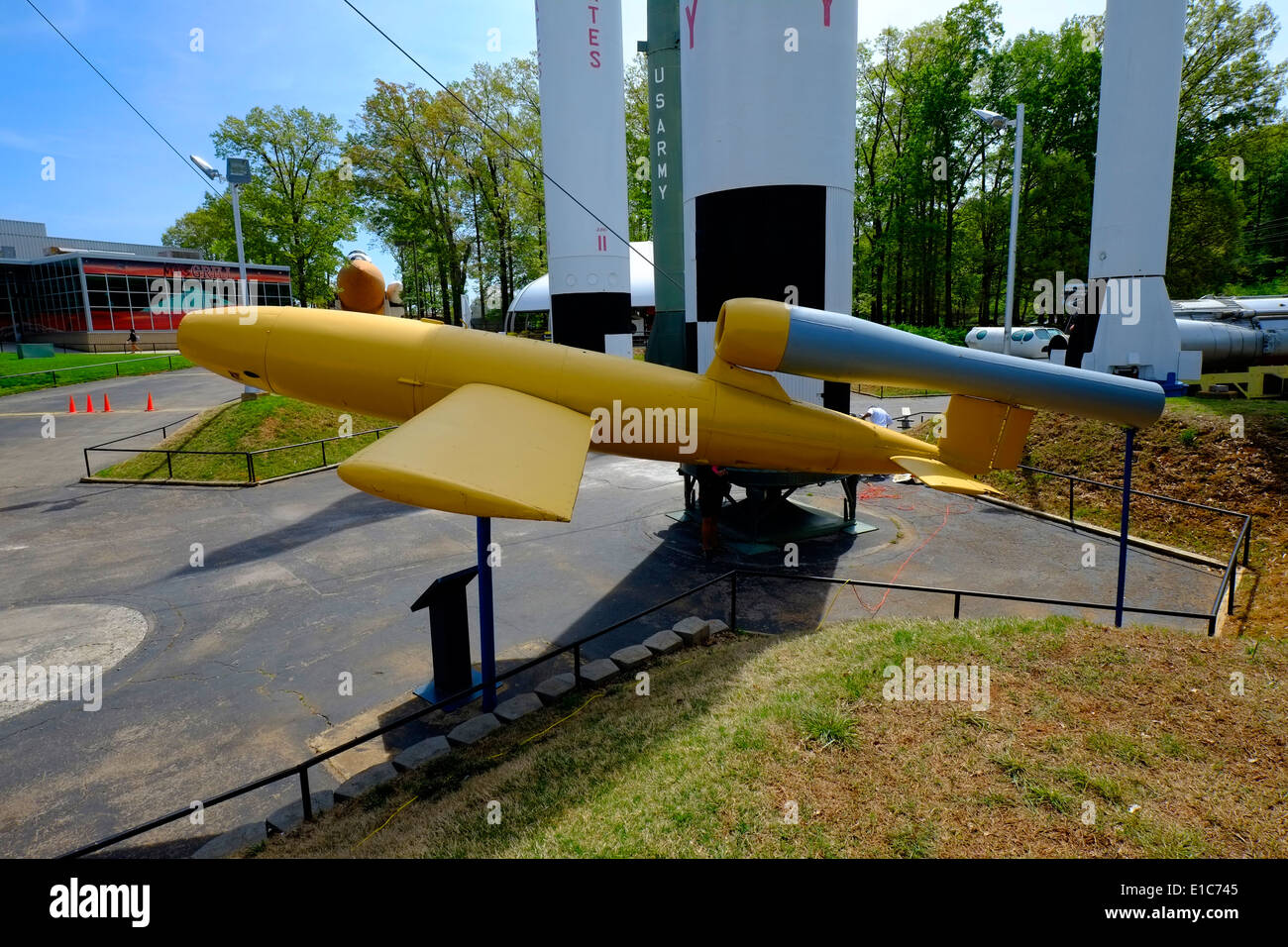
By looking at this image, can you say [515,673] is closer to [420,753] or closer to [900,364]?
[420,753]

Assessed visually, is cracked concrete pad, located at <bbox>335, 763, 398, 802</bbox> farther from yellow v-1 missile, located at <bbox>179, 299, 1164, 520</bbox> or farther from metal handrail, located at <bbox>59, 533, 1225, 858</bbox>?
yellow v-1 missile, located at <bbox>179, 299, 1164, 520</bbox>

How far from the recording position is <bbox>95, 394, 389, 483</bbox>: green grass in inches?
792

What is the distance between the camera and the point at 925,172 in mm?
46531

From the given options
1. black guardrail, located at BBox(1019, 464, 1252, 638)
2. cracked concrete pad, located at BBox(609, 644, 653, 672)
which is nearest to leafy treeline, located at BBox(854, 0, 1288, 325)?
black guardrail, located at BBox(1019, 464, 1252, 638)

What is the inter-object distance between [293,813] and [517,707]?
2.49 metres

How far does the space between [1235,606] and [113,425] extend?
33.0m

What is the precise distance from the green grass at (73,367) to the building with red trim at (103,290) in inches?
248

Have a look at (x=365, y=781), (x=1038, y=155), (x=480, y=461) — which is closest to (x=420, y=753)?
(x=365, y=781)

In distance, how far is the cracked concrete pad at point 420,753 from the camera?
7.17 meters

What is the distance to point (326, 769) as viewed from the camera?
7602 millimetres

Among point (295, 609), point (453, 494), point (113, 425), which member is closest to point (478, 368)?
point (453, 494)

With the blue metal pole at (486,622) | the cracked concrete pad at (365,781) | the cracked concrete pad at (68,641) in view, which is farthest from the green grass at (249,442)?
the cracked concrete pad at (365,781)

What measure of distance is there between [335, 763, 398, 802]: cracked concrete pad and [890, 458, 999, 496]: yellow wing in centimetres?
654
